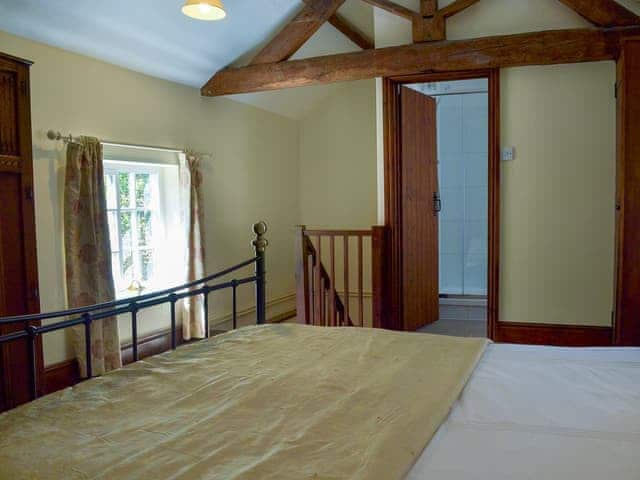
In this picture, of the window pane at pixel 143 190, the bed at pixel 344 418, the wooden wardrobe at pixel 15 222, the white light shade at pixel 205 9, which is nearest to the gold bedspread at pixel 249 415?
the bed at pixel 344 418

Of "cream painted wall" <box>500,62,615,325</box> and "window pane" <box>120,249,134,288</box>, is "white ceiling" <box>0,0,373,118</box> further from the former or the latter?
"cream painted wall" <box>500,62,615,325</box>

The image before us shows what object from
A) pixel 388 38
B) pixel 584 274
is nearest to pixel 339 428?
pixel 584 274

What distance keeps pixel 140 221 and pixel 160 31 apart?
1.37 metres

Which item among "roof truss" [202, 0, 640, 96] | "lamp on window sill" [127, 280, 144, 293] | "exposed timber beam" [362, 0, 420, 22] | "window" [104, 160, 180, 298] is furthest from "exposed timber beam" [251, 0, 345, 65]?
"lamp on window sill" [127, 280, 144, 293]

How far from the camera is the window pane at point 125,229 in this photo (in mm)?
4062

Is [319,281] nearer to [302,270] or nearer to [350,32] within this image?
[302,270]

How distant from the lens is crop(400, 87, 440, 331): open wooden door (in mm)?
4543

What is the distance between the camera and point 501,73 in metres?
3.90

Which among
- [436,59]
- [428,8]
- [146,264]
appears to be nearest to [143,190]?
[146,264]

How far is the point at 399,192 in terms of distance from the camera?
4.41 m

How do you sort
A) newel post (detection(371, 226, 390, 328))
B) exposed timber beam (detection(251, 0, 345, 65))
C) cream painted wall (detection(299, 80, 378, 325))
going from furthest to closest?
cream painted wall (detection(299, 80, 378, 325)), exposed timber beam (detection(251, 0, 345, 65)), newel post (detection(371, 226, 390, 328))

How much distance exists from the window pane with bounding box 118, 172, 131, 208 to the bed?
2.45m

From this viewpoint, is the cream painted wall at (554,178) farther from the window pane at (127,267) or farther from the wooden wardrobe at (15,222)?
the wooden wardrobe at (15,222)

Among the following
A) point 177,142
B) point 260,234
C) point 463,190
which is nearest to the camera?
point 260,234
